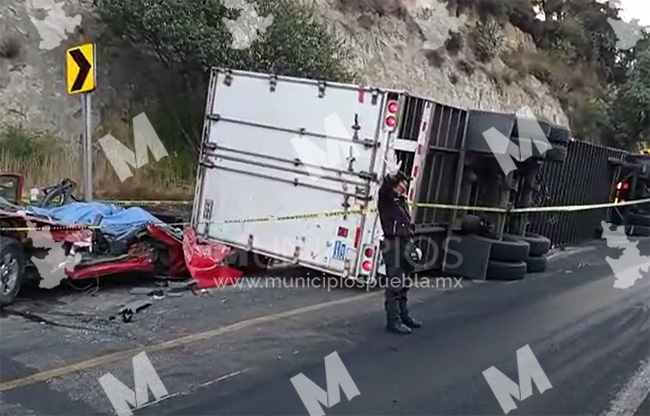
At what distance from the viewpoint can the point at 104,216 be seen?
9086mm

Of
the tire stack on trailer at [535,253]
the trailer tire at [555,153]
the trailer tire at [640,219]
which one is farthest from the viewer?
the trailer tire at [640,219]

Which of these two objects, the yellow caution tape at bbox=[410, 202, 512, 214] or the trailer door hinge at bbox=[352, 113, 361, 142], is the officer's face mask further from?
the yellow caution tape at bbox=[410, 202, 512, 214]

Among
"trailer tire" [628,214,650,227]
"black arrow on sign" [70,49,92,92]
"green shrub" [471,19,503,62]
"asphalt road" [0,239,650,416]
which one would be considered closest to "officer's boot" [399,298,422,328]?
"asphalt road" [0,239,650,416]

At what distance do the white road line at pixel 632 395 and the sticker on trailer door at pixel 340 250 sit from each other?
11.5 feet

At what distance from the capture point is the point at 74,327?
7.02 m

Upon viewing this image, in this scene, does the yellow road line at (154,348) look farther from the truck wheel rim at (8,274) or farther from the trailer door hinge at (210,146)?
the trailer door hinge at (210,146)

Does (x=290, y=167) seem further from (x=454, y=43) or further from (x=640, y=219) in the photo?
(x=454, y=43)

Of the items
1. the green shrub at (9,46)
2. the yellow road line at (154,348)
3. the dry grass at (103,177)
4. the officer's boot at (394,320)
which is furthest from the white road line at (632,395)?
the green shrub at (9,46)

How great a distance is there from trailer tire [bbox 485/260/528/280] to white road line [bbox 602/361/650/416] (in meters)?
4.16

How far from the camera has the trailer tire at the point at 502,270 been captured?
11578 mm

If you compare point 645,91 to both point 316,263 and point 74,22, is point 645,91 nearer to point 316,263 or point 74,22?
point 74,22

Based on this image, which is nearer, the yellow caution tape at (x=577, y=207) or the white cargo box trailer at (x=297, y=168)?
the white cargo box trailer at (x=297, y=168)

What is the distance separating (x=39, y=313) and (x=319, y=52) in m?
10.9

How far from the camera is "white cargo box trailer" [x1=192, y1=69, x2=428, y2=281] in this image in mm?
9414
